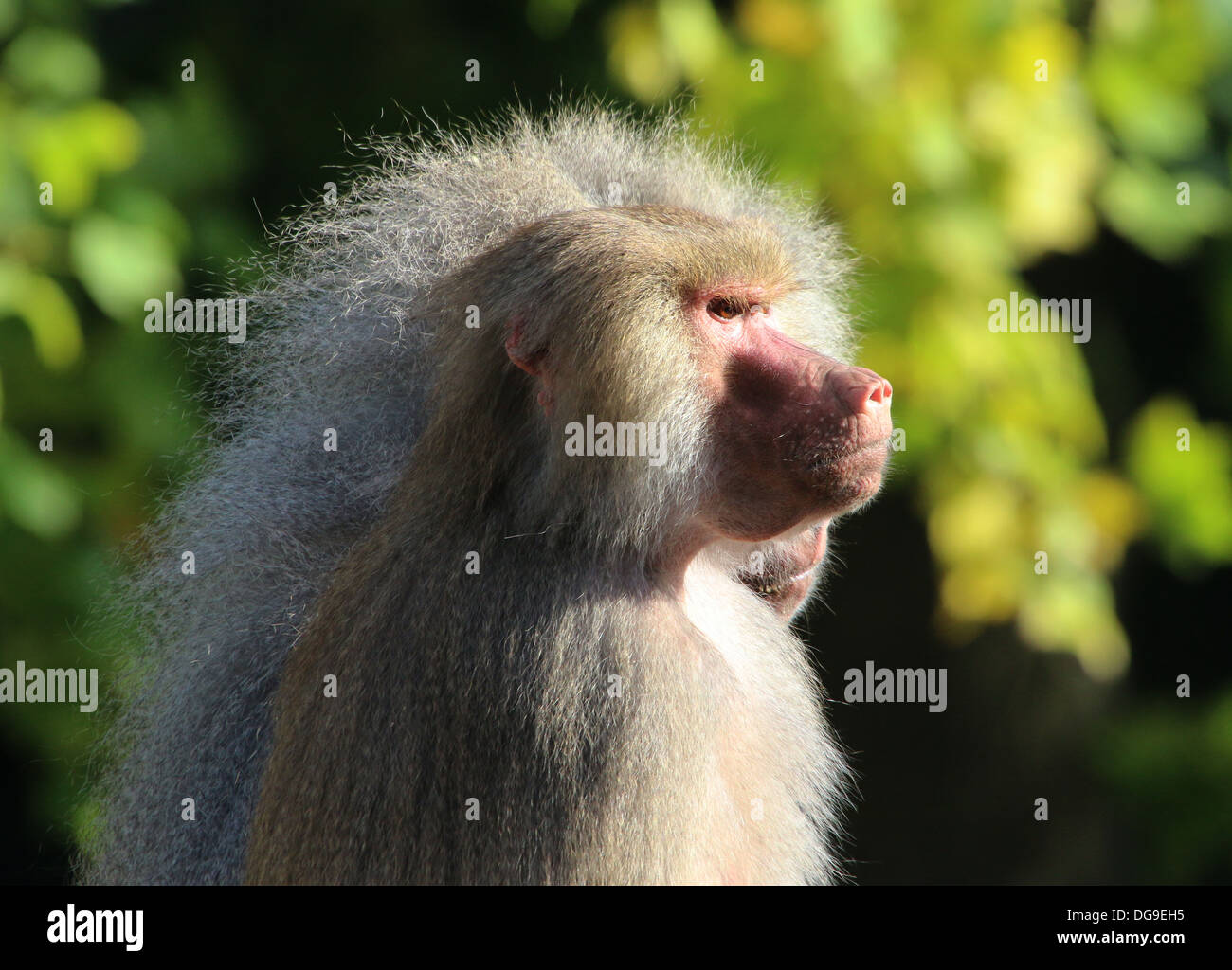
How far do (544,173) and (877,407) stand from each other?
0.84 m

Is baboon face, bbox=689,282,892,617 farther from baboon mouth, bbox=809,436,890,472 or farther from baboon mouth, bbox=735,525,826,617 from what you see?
baboon mouth, bbox=735,525,826,617

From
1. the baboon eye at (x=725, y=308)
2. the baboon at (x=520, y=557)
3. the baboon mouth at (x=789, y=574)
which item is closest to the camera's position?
the baboon at (x=520, y=557)

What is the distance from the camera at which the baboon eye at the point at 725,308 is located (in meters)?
2.49

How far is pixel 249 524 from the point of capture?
276 centimetres

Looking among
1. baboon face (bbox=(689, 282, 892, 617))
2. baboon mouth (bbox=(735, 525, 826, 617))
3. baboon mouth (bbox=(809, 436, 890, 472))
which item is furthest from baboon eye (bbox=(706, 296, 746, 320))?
baboon mouth (bbox=(735, 525, 826, 617))

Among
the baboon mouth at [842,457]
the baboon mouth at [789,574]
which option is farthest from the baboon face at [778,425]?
the baboon mouth at [789,574]

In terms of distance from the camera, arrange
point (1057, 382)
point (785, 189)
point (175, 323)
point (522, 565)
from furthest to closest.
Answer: point (1057, 382), point (175, 323), point (785, 189), point (522, 565)

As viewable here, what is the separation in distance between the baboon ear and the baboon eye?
33 centimetres

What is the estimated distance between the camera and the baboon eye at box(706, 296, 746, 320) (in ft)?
8.16

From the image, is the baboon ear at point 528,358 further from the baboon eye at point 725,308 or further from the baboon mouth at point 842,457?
the baboon mouth at point 842,457

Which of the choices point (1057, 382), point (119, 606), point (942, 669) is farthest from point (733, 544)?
point (942, 669)

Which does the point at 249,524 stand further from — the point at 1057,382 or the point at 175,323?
the point at 1057,382

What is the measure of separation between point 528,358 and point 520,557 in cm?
34

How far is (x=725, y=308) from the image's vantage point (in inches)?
99.0
